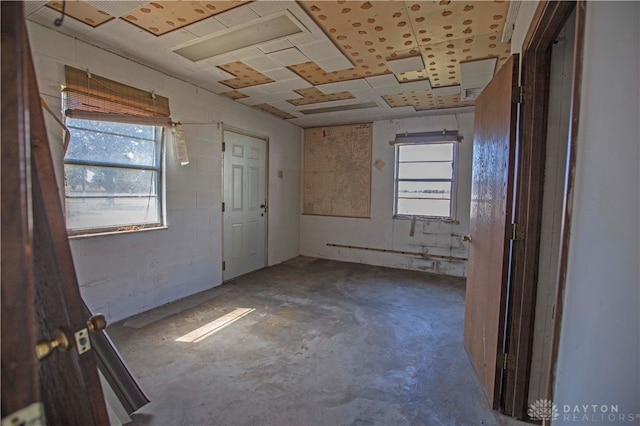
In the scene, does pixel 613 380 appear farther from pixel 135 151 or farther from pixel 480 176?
pixel 135 151

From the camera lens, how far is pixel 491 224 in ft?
6.56

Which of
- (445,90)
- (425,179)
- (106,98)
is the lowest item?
(425,179)

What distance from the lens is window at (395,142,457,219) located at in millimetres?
4812

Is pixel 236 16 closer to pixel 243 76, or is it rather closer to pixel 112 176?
pixel 243 76

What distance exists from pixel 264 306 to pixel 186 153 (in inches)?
76.5

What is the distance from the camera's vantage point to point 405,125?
198 inches

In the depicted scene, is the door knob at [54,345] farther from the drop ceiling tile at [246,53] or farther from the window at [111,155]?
the drop ceiling tile at [246,53]

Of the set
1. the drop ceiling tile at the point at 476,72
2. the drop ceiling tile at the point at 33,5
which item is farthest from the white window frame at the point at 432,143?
the drop ceiling tile at the point at 33,5

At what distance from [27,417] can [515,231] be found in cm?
Answer: 202

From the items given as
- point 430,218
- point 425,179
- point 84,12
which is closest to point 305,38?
point 84,12

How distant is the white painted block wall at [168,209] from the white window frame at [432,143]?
220 centimetres

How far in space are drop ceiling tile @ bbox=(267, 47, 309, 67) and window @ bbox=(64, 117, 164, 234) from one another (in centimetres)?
151

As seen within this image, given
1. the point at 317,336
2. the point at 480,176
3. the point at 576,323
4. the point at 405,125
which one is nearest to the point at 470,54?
the point at 480,176

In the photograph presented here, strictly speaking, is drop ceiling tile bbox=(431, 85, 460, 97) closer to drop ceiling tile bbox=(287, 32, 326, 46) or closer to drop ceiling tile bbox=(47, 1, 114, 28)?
drop ceiling tile bbox=(287, 32, 326, 46)
